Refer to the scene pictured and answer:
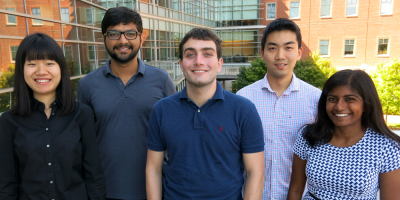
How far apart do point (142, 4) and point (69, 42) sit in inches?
380

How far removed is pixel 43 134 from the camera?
228 centimetres

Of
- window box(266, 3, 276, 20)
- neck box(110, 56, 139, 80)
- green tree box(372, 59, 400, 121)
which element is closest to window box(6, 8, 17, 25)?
neck box(110, 56, 139, 80)

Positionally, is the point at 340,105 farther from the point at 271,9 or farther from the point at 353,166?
the point at 271,9

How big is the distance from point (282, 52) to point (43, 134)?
91.8 inches

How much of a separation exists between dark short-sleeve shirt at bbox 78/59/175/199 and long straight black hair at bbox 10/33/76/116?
1.80ft

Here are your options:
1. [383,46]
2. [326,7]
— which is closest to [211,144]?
[326,7]

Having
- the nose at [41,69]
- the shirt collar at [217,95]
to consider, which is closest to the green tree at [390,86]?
the shirt collar at [217,95]

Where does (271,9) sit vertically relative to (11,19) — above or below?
above

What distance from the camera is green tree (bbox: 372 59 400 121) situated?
65.1 feet

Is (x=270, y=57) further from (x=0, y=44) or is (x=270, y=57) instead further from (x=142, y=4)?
(x=142, y=4)

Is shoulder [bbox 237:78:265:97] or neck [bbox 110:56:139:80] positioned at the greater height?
neck [bbox 110:56:139:80]

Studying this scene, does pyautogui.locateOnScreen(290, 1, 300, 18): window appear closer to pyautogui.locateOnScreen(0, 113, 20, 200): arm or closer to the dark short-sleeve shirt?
the dark short-sleeve shirt

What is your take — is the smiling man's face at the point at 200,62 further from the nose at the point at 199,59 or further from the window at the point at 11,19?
the window at the point at 11,19

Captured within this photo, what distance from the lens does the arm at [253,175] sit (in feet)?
7.84
